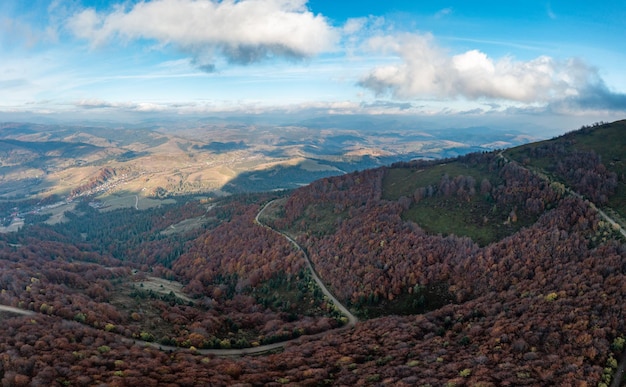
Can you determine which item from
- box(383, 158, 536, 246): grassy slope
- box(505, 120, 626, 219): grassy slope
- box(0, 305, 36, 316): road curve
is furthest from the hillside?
box(0, 305, 36, 316): road curve

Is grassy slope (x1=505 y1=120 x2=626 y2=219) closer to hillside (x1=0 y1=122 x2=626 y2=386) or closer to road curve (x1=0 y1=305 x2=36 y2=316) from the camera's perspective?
hillside (x1=0 y1=122 x2=626 y2=386)

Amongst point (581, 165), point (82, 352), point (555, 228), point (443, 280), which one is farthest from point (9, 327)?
point (581, 165)

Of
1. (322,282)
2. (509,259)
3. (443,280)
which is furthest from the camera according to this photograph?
(322,282)

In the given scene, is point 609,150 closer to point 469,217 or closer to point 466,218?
point 469,217

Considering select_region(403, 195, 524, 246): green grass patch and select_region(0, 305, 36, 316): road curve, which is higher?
select_region(403, 195, 524, 246): green grass patch

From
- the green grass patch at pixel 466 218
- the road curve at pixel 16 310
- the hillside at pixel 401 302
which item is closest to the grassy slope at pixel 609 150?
the hillside at pixel 401 302

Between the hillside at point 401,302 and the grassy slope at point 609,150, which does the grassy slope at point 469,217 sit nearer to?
the hillside at point 401,302

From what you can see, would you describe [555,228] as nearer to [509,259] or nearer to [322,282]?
[509,259]

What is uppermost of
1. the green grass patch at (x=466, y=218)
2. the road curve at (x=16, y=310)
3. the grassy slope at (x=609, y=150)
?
the grassy slope at (x=609, y=150)

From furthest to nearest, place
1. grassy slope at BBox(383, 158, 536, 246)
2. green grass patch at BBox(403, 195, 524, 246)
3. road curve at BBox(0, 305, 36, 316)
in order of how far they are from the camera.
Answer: grassy slope at BBox(383, 158, 536, 246)
green grass patch at BBox(403, 195, 524, 246)
road curve at BBox(0, 305, 36, 316)
